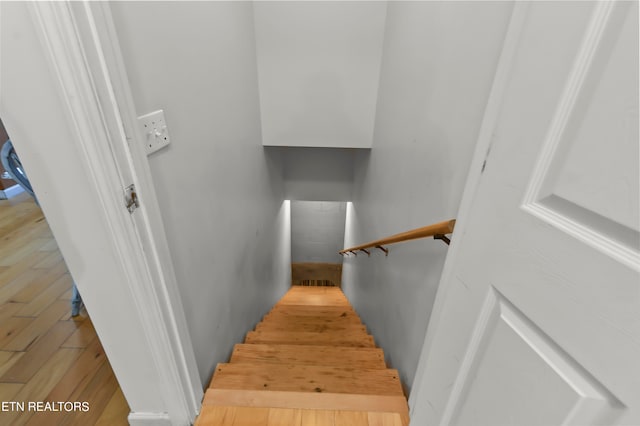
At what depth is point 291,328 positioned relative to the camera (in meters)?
2.36

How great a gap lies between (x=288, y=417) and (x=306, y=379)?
247mm

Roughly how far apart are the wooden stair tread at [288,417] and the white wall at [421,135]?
0.72 ft

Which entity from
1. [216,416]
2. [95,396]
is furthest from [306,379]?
[95,396]

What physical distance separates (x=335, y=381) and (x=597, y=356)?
1140mm

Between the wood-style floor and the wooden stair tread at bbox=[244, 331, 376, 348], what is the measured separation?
0.85 metres

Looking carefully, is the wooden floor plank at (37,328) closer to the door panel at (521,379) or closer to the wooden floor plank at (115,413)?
the wooden floor plank at (115,413)

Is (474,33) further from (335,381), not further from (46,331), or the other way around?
(46,331)

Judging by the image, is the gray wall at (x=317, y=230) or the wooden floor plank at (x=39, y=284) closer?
the wooden floor plank at (x=39, y=284)

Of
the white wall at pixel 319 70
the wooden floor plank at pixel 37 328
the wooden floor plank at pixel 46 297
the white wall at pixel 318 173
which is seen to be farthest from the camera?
the white wall at pixel 318 173

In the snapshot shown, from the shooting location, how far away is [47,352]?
143 centimetres

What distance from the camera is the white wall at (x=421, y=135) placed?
808mm

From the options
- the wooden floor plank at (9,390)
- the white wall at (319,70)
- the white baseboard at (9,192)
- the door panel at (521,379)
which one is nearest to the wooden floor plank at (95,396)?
the wooden floor plank at (9,390)

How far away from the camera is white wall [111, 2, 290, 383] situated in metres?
0.82

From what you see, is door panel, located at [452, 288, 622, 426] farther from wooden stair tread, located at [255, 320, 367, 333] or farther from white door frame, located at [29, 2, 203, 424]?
wooden stair tread, located at [255, 320, 367, 333]
